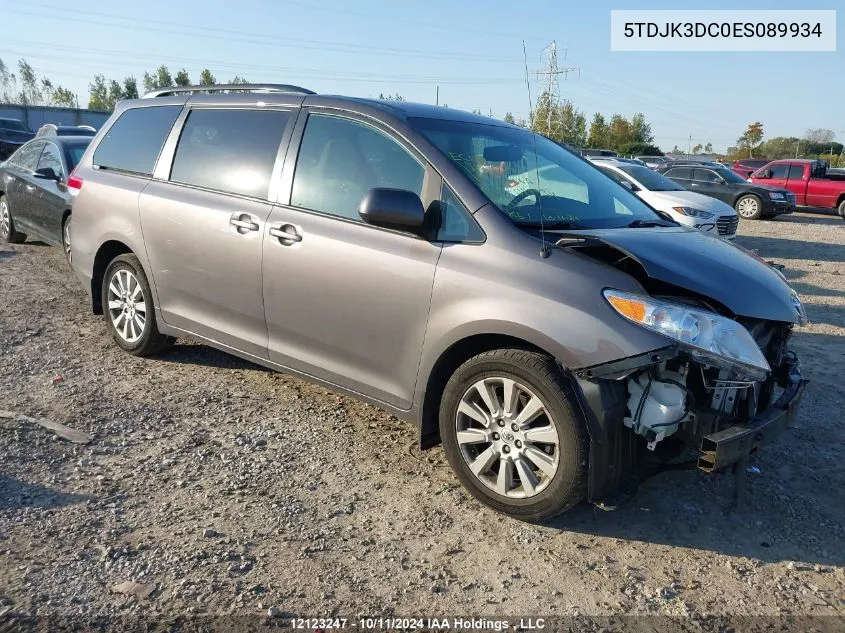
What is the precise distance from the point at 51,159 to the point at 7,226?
6.28ft

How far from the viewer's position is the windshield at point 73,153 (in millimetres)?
8148

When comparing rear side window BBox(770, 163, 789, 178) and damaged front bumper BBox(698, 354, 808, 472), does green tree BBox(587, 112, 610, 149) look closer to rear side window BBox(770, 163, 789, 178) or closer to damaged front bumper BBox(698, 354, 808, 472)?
rear side window BBox(770, 163, 789, 178)

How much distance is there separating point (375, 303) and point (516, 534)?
1341mm

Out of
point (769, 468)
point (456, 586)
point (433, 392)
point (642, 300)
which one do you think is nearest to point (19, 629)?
point (456, 586)

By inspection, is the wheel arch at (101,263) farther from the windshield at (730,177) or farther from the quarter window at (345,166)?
the windshield at (730,177)

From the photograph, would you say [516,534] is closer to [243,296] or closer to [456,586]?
[456,586]

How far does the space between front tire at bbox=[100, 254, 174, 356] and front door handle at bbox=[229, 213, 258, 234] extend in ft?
3.79

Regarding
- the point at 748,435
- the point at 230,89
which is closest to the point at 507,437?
the point at 748,435

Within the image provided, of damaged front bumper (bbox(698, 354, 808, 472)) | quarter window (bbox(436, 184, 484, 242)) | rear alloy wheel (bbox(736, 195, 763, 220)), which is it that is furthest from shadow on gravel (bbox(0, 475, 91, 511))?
rear alloy wheel (bbox(736, 195, 763, 220))

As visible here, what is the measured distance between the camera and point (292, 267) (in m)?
3.93

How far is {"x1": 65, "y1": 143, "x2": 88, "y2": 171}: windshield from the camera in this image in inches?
321

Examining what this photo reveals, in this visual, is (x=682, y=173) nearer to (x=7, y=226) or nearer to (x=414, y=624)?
(x=7, y=226)

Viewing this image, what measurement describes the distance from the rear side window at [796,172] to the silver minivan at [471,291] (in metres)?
19.6

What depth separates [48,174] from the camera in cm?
805
